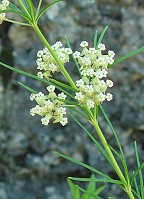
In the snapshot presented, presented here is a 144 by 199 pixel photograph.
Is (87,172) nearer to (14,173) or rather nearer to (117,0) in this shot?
(14,173)

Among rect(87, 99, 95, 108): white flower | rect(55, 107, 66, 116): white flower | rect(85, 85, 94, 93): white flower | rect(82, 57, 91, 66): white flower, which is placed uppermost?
rect(82, 57, 91, 66): white flower

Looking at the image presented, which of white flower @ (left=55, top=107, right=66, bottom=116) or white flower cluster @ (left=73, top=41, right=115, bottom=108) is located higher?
white flower cluster @ (left=73, top=41, right=115, bottom=108)

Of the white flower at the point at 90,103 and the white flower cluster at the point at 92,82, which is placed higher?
the white flower cluster at the point at 92,82

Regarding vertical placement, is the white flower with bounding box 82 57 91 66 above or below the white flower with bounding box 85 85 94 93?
above

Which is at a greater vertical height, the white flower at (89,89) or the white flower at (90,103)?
the white flower at (89,89)

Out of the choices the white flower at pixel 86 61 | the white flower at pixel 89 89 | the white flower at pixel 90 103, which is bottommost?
the white flower at pixel 90 103

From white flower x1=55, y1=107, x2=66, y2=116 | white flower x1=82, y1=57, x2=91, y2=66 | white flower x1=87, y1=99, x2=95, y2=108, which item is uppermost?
white flower x1=82, y1=57, x2=91, y2=66

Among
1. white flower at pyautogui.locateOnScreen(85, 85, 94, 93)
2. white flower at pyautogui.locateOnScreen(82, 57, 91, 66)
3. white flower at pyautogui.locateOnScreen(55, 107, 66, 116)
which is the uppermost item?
white flower at pyautogui.locateOnScreen(82, 57, 91, 66)

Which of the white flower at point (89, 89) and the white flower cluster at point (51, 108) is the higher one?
the white flower at point (89, 89)

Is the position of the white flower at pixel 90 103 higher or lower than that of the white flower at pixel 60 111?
higher

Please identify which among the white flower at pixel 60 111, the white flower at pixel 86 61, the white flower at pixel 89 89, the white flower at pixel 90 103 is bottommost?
the white flower at pixel 60 111

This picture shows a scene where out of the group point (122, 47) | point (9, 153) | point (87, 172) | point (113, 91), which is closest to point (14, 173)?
point (9, 153)
